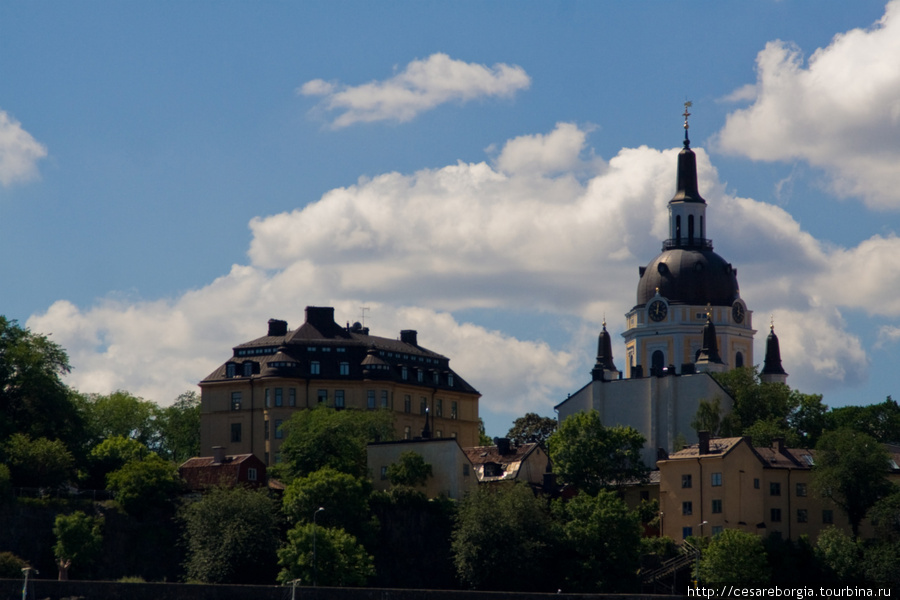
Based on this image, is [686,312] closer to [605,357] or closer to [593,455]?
[605,357]

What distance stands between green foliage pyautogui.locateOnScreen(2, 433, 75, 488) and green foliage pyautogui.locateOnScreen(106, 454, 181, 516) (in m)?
3.20

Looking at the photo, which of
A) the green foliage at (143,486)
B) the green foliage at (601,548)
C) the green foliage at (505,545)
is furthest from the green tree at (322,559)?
the green foliage at (601,548)

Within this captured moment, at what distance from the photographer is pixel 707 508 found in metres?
114

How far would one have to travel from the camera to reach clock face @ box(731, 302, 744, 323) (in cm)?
15625

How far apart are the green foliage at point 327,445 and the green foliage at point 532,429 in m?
39.3

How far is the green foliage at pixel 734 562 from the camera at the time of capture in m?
102

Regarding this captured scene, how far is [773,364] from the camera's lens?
152 metres

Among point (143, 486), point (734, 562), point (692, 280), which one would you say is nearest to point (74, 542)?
Result: point (143, 486)

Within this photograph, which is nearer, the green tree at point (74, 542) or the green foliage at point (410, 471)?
the green tree at point (74, 542)

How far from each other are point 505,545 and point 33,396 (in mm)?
30272

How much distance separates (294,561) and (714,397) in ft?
159

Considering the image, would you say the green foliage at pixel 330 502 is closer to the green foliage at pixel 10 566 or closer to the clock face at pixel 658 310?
the green foliage at pixel 10 566

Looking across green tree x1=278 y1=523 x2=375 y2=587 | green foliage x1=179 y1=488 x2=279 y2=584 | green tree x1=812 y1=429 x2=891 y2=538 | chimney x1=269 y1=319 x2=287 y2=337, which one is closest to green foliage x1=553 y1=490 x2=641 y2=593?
green tree x1=278 y1=523 x2=375 y2=587

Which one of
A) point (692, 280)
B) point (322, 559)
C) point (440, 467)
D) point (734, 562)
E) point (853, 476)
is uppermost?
point (692, 280)
